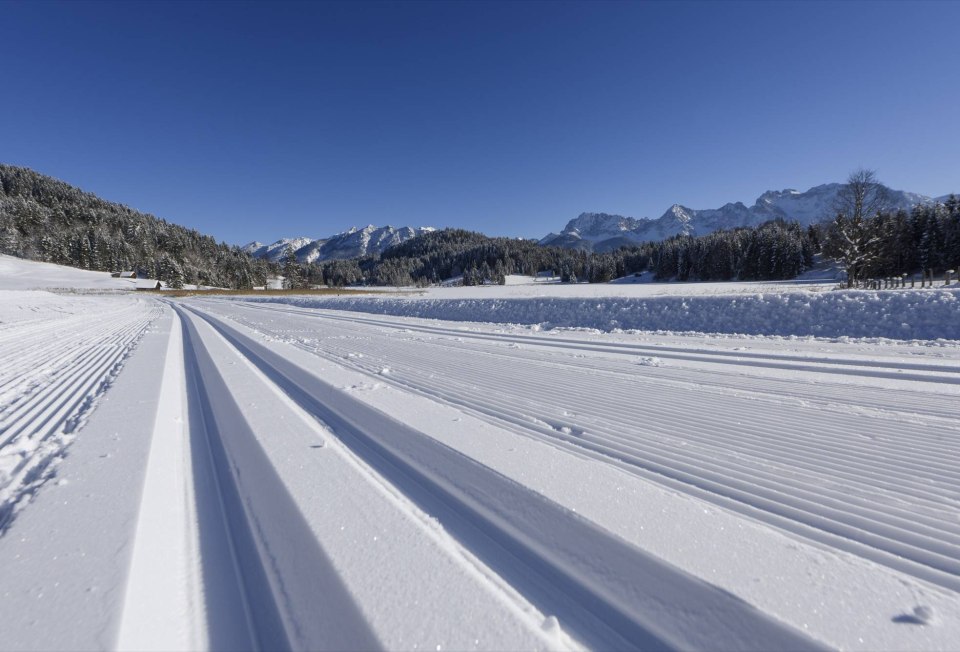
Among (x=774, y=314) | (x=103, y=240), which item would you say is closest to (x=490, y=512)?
(x=774, y=314)

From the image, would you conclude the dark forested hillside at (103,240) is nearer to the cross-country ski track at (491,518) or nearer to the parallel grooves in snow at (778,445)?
the cross-country ski track at (491,518)

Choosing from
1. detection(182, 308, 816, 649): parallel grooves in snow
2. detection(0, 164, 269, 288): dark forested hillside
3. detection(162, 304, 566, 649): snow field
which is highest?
detection(0, 164, 269, 288): dark forested hillside

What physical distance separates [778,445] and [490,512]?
233cm

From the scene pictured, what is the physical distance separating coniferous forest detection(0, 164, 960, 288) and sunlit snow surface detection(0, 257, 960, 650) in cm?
2751

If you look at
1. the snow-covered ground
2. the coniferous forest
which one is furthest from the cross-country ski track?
the coniferous forest

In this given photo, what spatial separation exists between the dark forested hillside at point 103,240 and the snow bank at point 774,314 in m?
99.2

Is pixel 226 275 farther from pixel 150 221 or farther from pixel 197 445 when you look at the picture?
pixel 197 445

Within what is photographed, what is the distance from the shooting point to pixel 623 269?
97.2 meters

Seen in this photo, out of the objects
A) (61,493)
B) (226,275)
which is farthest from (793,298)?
(226,275)

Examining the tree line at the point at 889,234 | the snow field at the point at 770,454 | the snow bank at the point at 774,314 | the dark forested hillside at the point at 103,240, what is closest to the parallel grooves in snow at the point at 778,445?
the snow field at the point at 770,454

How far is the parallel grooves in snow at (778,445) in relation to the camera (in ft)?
6.23

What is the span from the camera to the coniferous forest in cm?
3996

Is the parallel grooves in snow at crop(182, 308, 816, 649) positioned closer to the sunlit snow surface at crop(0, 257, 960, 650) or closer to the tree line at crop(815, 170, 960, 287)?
the sunlit snow surface at crop(0, 257, 960, 650)

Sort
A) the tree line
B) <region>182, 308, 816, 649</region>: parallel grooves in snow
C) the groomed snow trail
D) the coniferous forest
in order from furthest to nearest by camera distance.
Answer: the coniferous forest, the tree line, the groomed snow trail, <region>182, 308, 816, 649</region>: parallel grooves in snow
